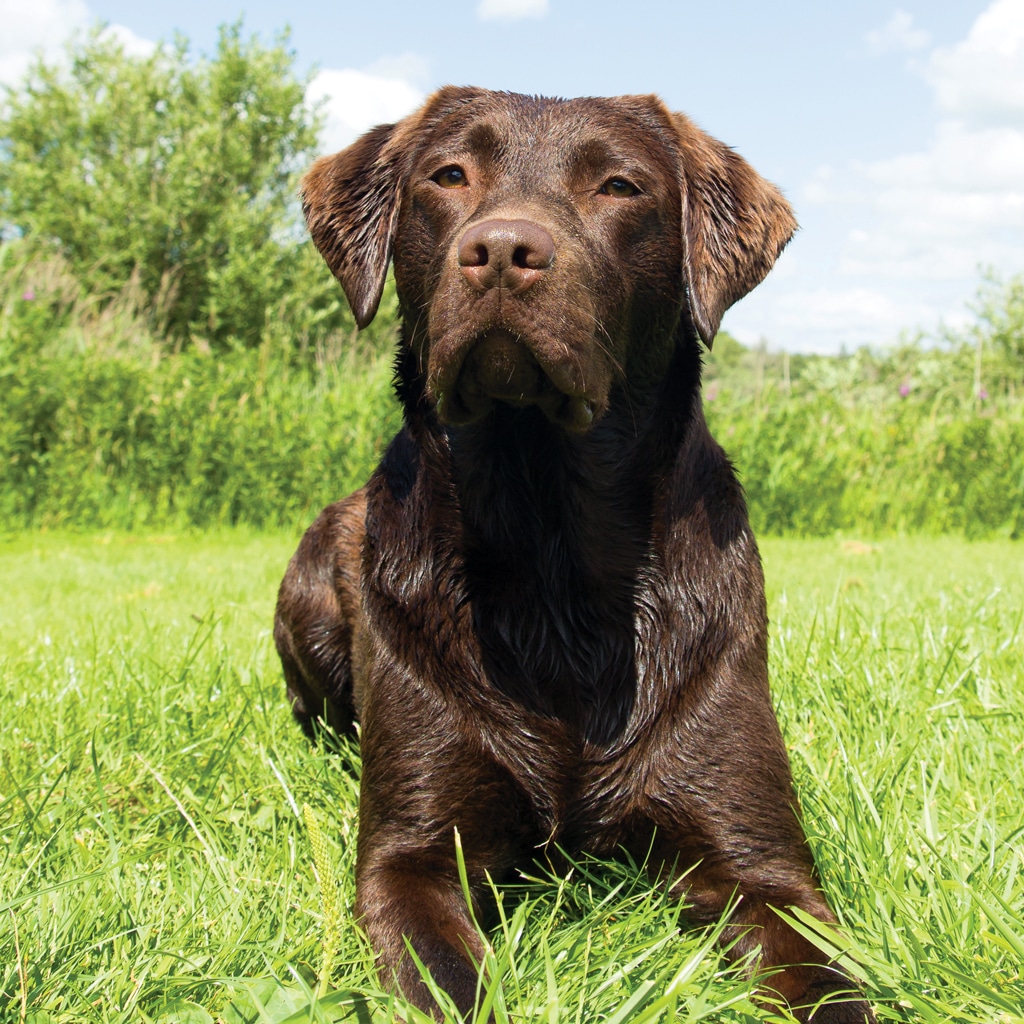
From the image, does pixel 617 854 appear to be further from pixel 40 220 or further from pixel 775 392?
pixel 40 220

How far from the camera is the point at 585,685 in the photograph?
2141 millimetres

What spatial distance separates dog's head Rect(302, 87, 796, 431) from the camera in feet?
6.24

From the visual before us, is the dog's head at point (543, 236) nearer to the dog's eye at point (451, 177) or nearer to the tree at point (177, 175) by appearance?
the dog's eye at point (451, 177)

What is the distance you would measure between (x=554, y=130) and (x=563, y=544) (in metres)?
0.98

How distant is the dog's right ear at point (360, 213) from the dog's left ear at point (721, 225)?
765mm

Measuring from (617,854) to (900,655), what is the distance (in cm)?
166

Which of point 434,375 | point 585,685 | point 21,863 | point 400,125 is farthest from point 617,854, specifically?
point 400,125

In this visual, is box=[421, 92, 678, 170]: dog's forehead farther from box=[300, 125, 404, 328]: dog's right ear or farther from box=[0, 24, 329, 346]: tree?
box=[0, 24, 329, 346]: tree

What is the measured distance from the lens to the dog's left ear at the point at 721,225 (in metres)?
2.34

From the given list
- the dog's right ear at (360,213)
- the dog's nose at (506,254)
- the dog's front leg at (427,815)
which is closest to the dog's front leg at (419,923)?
the dog's front leg at (427,815)

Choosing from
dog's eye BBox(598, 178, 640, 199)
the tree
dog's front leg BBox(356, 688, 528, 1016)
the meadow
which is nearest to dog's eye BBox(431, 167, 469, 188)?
dog's eye BBox(598, 178, 640, 199)

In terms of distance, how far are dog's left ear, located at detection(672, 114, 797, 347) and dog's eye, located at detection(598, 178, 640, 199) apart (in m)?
0.20

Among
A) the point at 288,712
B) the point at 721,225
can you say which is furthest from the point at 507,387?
the point at 288,712

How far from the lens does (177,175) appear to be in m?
21.6
